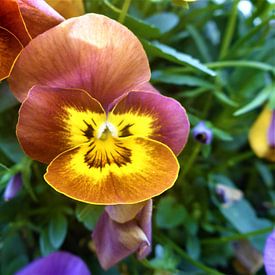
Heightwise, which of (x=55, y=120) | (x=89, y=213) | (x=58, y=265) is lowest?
(x=58, y=265)

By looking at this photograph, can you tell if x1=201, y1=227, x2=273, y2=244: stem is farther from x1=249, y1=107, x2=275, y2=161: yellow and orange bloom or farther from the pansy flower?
the pansy flower

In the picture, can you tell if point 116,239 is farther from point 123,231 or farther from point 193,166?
point 193,166

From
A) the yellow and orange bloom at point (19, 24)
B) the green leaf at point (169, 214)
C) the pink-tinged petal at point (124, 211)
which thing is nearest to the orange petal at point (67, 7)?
the yellow and orange bloom at point (19, 24)

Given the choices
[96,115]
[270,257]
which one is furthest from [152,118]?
[270,257]

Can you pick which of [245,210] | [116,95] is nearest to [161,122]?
[116,95]

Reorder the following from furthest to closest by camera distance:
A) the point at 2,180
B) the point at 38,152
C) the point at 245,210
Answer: the point at 245,210
the point at 2,180
the point at 38,152

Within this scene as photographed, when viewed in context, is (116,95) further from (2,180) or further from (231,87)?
(231,87)
